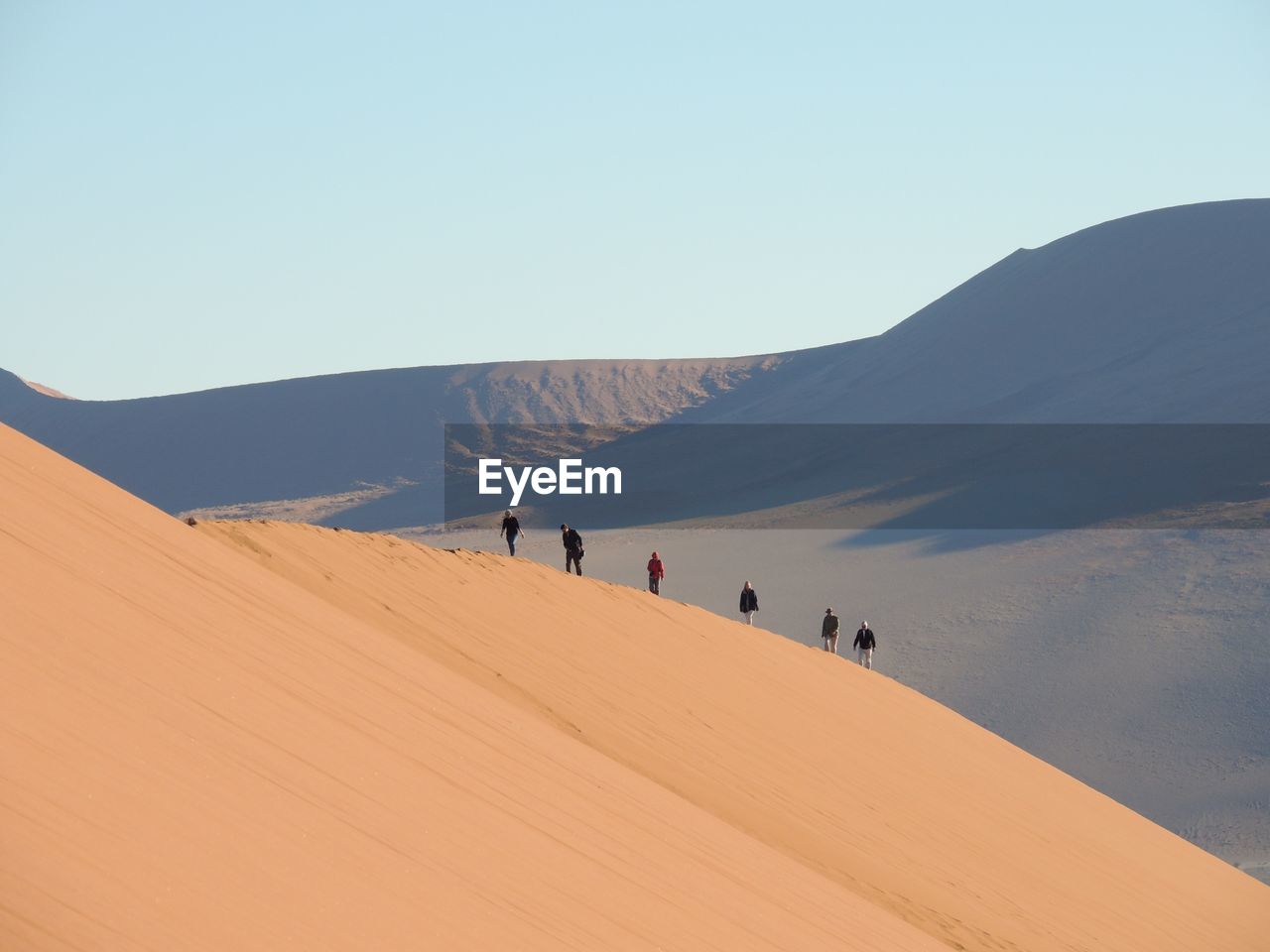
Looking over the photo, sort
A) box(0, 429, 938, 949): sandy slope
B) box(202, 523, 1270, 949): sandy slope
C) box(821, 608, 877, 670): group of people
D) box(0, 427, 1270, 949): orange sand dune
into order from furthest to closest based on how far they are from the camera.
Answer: box(821, 608, 877, 670): group of people → box(202, 523, 1270, 949): sandy slope → box(0, 427, 1270, 949): orange sand dune → box(0, 429, 938, 949): sandy slope

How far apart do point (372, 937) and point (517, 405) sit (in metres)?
99.8

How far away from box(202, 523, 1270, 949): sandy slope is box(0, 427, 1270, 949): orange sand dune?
4 cm

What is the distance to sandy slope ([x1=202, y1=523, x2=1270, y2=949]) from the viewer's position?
35.6ft

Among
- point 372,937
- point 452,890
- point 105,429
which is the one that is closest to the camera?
point 372,937

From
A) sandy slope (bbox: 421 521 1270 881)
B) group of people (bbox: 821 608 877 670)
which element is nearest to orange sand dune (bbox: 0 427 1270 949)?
group of people (bbox: 821 608 877 670)

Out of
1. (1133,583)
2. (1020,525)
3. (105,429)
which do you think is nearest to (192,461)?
(105,429)

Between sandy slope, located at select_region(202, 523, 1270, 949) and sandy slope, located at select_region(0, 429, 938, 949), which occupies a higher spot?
sandy slope, located at select_region(0, 429, 938, 949)

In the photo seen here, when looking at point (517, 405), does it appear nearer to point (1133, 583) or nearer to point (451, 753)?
point (1133, 583)

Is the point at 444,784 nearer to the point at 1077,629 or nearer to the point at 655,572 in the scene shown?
the point at 655,572

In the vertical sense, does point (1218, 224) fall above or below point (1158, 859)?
above

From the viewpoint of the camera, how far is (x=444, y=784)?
7406mm

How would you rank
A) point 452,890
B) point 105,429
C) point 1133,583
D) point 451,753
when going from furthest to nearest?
point 105,429
point 1133,583
point 451,753
point 452,890

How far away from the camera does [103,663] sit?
6617 mm

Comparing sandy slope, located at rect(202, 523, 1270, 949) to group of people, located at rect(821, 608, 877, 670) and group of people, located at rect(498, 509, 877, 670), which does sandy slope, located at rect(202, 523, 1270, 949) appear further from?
group of people, located at rect(821, 608, 877, 670)
